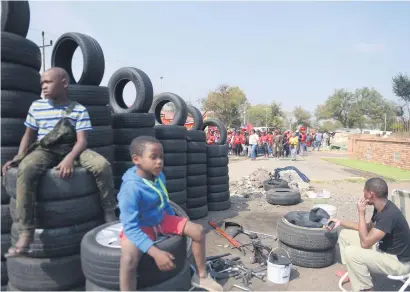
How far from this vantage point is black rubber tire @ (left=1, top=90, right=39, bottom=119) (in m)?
3.44

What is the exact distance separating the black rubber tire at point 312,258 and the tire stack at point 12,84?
149 inches

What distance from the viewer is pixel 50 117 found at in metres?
3.24

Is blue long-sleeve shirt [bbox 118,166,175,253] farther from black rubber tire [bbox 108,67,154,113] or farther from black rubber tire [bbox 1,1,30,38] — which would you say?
black rubber tire [bbox 108,67,154,113]

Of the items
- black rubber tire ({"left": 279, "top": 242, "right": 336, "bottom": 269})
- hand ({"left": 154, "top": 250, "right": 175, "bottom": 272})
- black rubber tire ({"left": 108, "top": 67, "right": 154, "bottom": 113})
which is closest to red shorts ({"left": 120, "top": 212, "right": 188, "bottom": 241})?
hand ({"left": 154, "top": 250, "right": 175, "bottom": 272})

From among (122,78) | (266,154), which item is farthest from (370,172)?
(122,78)

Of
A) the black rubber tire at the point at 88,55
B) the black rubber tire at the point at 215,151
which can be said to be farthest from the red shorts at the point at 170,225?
the black rubber tire at the point at 215,151

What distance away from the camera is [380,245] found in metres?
3.66

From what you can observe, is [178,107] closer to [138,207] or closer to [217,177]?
[217,177]

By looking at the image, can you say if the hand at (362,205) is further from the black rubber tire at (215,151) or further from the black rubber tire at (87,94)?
the black rubber tire at (215,151)

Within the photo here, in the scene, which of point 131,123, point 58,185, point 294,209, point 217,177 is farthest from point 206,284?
point 294,209

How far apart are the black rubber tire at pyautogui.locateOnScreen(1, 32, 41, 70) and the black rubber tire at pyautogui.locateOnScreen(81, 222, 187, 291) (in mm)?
2275

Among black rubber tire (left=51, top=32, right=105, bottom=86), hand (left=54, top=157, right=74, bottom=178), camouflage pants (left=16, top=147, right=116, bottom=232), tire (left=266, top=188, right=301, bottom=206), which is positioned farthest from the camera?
tire (left=266, top=188, right=301, bottom=206)

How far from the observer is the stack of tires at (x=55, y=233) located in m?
3.01

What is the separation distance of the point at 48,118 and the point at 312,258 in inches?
156
